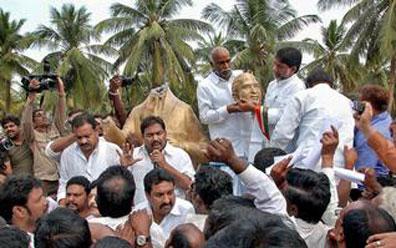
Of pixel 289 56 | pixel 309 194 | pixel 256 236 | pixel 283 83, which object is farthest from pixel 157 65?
pixel 256 236

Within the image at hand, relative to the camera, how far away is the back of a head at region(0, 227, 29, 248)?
262 centimetres

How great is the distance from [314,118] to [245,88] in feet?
2.12

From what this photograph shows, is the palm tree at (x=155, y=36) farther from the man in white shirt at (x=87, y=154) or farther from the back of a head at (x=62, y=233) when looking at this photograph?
the back of a head at (x=62, y=233)

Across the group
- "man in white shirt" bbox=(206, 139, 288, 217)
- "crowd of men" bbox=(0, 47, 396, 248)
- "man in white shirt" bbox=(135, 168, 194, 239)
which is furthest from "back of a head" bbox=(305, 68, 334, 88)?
"man in white shirt" bbox=(206, 139, 288, 217)

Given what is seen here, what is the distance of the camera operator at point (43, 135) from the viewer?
6.45m

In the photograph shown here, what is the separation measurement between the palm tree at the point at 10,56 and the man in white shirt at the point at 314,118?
105ft

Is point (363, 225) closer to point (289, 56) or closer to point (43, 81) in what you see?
point (289, 56)

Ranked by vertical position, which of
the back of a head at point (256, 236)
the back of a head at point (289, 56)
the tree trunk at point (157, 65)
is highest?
the back of a head at point (289, 56)

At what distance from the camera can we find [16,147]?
6.66 meters

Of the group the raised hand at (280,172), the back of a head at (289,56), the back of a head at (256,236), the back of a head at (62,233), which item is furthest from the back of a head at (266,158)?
the back of a head at (256,236)

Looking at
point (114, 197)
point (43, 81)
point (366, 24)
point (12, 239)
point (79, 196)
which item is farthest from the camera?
point (366, 24)

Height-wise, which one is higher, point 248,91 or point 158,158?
point 248,91

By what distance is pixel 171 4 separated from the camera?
33625 mm

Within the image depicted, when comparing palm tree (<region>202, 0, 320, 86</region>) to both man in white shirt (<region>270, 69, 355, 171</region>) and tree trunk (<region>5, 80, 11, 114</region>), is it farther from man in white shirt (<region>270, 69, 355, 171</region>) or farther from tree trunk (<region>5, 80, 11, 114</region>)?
man in white shirt (<region>270, 69, 355, 171</region>)
